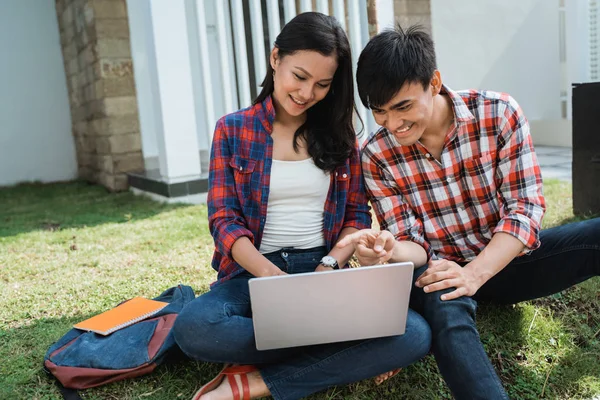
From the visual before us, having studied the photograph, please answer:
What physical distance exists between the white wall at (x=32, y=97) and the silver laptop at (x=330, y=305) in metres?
6.07

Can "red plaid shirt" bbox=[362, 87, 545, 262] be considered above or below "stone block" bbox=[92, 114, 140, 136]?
below

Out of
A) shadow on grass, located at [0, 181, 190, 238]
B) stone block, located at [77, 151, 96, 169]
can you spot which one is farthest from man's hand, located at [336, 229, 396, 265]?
stone block, located at [77, 151, 96, 169]

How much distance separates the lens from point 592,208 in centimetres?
328

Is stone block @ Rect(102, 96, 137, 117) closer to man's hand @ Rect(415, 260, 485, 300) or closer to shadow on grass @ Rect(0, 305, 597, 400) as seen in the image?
shadow on grass @ Rect(0, 305, 597, 400)

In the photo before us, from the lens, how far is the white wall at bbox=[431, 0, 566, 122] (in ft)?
21.9

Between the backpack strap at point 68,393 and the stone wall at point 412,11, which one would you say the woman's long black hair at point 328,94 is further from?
the stone wall at point 412,11

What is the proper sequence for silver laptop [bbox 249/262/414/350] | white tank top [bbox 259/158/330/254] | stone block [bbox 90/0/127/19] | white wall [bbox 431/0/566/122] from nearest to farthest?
1. silver laptop [bbox 249/262/414/350]
2. white tank top [bbox 259/158/330/254]
3. stone block [bbox 90/0/127/19]
4. white wall [bbox 431/0/566/122]

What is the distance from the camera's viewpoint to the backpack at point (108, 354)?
1.78m

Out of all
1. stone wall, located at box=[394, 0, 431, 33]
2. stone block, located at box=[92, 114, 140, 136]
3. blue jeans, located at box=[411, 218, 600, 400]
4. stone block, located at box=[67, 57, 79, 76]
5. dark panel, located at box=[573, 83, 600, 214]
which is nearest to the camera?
blue jeans, located at box=[411, 218, 600, 400]

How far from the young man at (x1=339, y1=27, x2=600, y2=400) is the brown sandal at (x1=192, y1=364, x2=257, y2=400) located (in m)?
0.49

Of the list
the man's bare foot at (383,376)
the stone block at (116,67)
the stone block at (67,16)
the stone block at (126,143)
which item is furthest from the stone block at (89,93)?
the man's bare foot at (383,376)

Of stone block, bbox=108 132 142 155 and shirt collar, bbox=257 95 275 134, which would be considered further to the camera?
stone block, bbox=108 132 142 155

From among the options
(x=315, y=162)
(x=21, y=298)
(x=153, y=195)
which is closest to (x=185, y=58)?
(x=153, y=195)

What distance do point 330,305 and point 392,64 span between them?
724 mm
